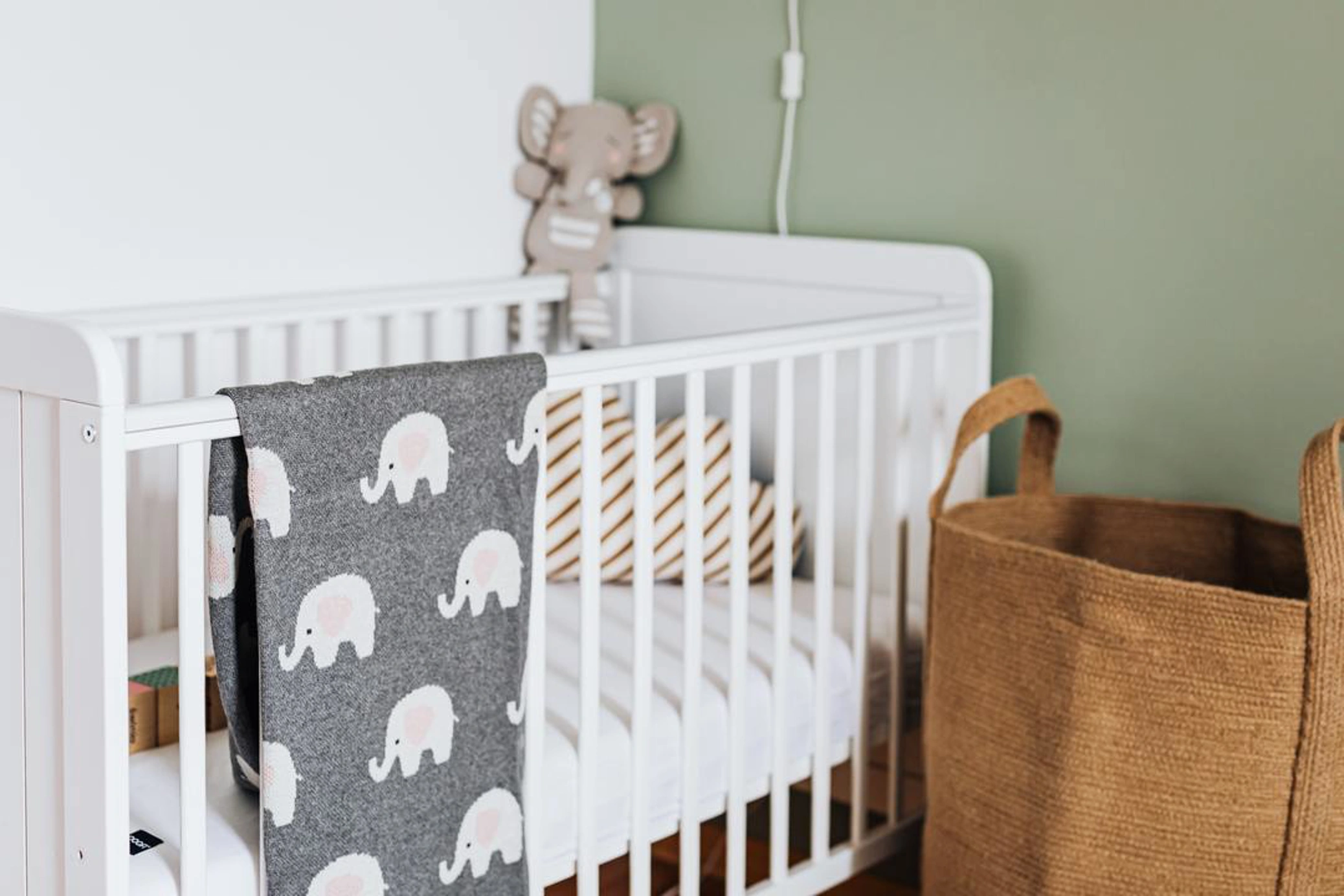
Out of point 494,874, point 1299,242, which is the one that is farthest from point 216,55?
point 1299,242

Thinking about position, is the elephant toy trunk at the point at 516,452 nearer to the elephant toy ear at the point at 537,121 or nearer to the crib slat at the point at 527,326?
the crib slat at the point at 527,326

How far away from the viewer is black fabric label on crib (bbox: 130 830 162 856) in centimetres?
121

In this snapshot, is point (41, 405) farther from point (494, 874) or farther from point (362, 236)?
point (362, 236)

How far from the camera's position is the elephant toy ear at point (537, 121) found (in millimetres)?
2221

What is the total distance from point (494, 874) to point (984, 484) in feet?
2.99

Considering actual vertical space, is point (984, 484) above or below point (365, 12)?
below

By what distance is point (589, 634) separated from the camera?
4.76 feet

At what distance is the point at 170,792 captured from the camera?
131 centimetres

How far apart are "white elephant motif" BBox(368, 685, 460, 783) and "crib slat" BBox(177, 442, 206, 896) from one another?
15 centimetres

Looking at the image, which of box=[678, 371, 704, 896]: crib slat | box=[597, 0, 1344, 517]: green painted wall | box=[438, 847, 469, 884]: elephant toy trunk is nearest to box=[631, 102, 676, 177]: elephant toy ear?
box=[597, 0, 1344, 517]: green painted wall

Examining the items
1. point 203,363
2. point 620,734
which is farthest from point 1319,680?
point 203,363

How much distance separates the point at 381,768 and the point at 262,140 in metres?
0.95

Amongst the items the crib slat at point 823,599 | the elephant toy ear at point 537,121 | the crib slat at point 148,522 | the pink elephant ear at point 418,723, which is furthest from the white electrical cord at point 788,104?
the pink elephant ear at point 418,723

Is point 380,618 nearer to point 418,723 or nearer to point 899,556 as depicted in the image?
point 418,723
